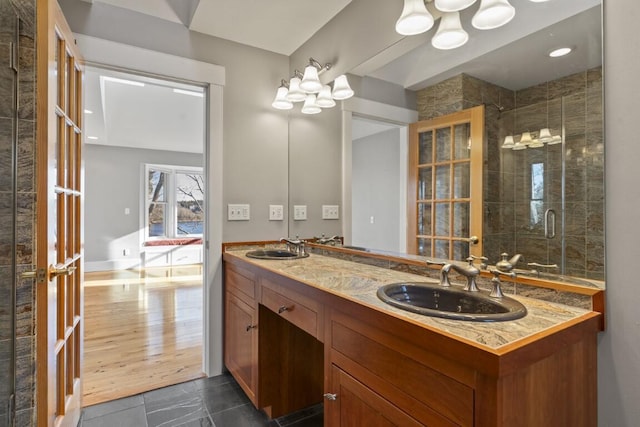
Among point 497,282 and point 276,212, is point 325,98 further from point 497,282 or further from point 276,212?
point 497,282

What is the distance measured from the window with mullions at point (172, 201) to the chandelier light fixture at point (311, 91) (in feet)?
16.3

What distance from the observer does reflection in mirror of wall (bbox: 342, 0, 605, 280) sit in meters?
1.04

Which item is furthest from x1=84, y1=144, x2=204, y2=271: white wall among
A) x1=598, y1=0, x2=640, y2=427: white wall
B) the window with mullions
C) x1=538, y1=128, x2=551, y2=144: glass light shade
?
x1=598, y1=0, x2=640, y2=427: white wall

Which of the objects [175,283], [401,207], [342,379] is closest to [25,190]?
[342,379]

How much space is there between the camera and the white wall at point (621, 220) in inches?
36.9

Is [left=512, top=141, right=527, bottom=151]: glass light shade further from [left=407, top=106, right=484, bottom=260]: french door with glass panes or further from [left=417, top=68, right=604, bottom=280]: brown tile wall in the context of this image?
[left=407, top=106, right=484, bottom=260]: french door with glass panes

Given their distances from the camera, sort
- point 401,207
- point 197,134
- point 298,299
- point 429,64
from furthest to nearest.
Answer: point 197,134 → point 401,207 → point 429,64 → point 298,299

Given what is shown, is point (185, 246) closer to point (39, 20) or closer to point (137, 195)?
point (137, 195)

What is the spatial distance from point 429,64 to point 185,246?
20.4 ft

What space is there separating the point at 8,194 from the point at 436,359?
1831 mm

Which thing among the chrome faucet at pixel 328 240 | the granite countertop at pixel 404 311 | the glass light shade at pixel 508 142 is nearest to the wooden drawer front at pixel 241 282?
the granite countertop at pixel 404 311

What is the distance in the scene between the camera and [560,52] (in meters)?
1.11

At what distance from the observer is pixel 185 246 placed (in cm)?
671

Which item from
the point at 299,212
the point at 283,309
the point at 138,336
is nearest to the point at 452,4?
the point at 283,309
